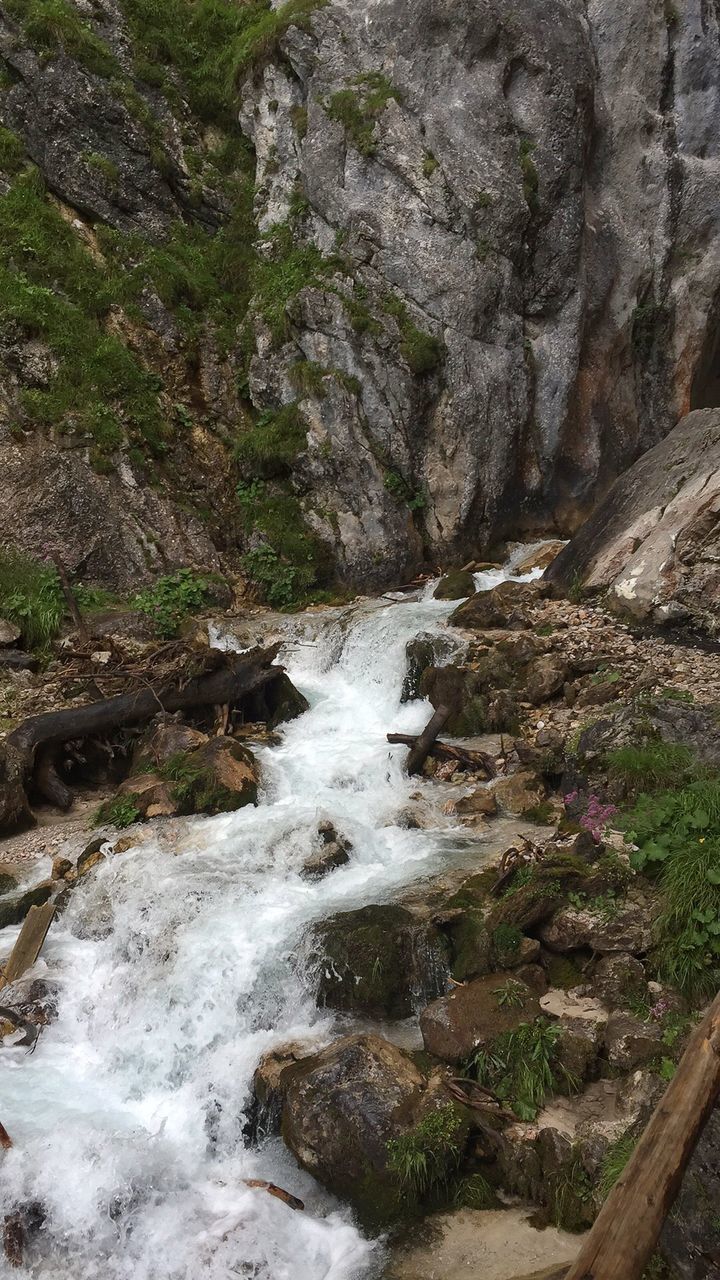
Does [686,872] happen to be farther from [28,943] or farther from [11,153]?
[11,153]

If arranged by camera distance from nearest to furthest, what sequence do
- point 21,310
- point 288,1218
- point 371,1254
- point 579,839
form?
point 371,1254, point 288,1218, point 579,839, point 21,310

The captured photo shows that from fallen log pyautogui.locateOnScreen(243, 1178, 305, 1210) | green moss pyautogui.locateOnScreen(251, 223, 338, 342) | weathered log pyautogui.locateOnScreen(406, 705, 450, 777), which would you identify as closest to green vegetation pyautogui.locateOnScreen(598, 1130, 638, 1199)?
fallen log pyautogui.locateOnScreen(243, 1178, 305, 1210)

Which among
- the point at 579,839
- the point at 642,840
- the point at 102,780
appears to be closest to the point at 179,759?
the point at 102,780

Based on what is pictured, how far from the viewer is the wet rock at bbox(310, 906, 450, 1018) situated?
17.6ft

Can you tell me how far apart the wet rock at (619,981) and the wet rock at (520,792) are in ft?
8.40

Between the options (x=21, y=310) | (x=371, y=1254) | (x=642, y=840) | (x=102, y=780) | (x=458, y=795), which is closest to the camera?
(x=371, y=1254)

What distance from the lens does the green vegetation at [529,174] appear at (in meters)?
15.4

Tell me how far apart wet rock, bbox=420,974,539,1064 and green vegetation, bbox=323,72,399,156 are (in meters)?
15.6

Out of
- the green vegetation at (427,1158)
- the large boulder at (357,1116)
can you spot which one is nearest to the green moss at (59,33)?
the large boulder at (357,1116)

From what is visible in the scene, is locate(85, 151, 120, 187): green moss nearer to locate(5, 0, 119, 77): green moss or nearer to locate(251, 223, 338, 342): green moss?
locate(5, 0, 119, 77): green moss

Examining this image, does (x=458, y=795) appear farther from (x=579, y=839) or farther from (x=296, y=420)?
(x=296, y=420)

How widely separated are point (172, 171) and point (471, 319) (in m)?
8.78

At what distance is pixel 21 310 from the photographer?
13914 mm

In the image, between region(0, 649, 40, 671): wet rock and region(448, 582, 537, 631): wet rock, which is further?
region(448, 582, 537, 631): wet rock
